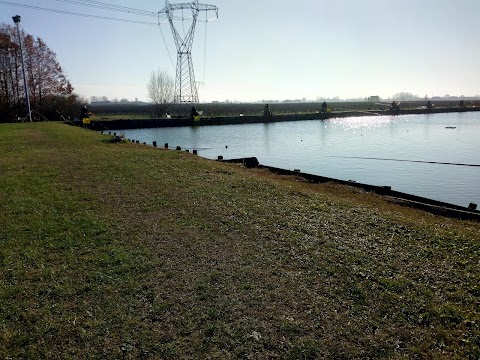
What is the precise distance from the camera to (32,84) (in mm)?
39719

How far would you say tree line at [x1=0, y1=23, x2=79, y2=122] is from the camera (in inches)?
1430

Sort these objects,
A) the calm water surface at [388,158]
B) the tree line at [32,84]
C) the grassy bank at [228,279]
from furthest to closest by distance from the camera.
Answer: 1. the tree line at [32,84]
2. the calm water surface at [388,158]
3. the grassy bank at [228,279]

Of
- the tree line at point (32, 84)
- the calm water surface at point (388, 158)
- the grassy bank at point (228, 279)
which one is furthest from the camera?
the tree line at point (32, 84)

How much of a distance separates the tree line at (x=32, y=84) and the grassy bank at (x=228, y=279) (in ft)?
113

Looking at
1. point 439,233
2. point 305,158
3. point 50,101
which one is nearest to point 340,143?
point 305,158

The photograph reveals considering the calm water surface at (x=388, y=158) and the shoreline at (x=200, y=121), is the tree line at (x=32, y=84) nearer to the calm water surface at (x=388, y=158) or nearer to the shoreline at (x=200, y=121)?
the shoreline at (x=200, y=121)

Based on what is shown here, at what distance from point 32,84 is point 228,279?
→ 4334 cm

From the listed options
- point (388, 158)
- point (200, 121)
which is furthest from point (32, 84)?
point (388, 158)

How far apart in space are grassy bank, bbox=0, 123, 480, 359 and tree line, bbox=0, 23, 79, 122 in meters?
34.5

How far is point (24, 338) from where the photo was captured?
289 centimetres

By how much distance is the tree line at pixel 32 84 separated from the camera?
3631cm

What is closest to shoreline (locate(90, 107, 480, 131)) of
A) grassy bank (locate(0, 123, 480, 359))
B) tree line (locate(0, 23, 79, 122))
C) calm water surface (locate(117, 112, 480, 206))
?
tree line (locate(0, 23, 79, 122))

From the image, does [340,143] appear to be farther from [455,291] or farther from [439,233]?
[455,291]

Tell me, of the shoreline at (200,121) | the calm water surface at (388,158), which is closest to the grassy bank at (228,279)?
the calm water surface at (388,158)
